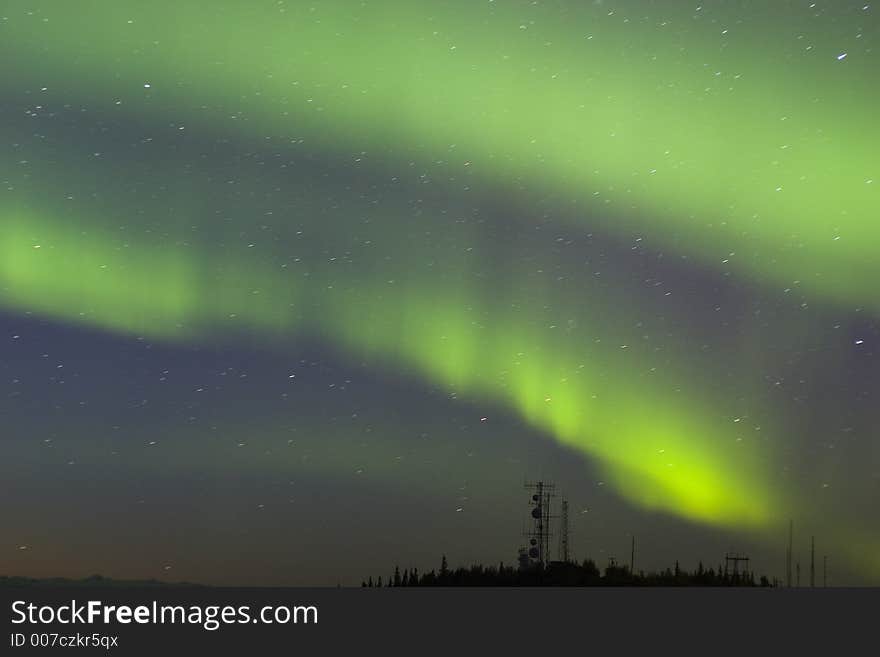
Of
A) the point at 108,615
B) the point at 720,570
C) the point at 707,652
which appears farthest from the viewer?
the point at 720,570

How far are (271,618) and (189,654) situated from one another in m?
2.25

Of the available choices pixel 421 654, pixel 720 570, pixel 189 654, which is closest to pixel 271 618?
pixel 189 654

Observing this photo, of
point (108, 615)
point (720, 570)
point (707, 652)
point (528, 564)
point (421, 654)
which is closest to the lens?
point (108, 615)

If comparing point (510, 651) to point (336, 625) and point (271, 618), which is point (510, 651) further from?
point (271, 618)

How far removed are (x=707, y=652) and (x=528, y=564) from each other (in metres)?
39.9

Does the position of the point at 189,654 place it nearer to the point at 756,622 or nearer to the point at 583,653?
the point at 583,653

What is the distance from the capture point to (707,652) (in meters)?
40.2

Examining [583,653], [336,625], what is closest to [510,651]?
[583,653]

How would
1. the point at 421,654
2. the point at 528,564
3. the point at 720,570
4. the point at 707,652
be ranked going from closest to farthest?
the point at 421,654 → the point at 707,652 → the point at 528,564 → the point at 720,570

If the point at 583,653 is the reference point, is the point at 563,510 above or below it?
above

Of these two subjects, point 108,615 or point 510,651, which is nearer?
point 108,615

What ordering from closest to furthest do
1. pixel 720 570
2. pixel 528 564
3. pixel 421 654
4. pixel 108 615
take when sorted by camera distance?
pixel 108 615, pixel 421 654, pixel 528 564, pixel 720 570

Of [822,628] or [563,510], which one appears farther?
[563,510]

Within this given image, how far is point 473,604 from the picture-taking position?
46688mm
